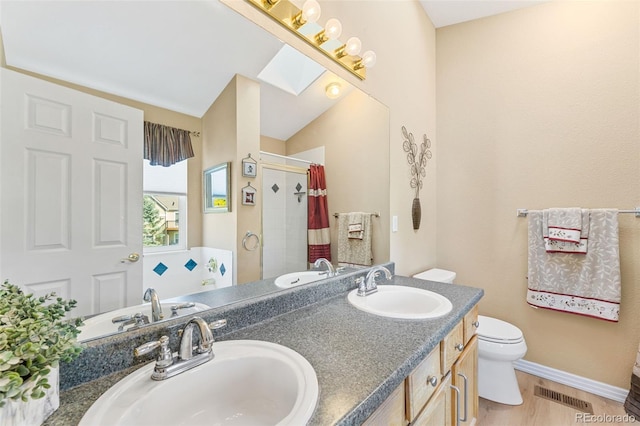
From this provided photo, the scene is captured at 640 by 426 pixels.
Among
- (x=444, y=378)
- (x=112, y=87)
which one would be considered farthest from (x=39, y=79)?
(x=444, y=378)

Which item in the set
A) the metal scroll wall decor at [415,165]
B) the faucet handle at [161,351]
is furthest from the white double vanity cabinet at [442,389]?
the metal scroll wall decor at [415,165]

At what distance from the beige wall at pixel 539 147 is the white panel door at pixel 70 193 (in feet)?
7.75

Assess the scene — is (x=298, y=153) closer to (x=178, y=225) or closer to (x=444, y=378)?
(x=178, y=225)

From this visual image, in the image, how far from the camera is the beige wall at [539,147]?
1805mm

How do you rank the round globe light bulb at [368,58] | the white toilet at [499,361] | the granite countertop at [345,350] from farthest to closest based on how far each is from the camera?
the white toilet at [499,361] < the round globe light bulb at [368,58] < the granite countertop at [345,350]

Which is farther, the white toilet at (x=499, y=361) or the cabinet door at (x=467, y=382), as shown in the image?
the white toilet at (x=499, y=361)

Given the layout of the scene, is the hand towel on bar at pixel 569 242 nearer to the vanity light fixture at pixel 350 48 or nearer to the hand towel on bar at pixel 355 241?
the hand towel on bar at pixel 355 241

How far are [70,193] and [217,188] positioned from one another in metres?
0.40

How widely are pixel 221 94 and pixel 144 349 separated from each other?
850 mm

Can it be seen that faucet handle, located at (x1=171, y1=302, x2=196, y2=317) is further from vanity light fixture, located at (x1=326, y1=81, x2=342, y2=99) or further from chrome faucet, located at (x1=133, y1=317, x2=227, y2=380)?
vanity light fixture, located at (x1=326, y1=81, x2=342, y2=99)

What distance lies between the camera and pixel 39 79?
0.67 m

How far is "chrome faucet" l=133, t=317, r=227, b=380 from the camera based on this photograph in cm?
68

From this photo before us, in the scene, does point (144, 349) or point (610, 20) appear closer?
point (144, 349)

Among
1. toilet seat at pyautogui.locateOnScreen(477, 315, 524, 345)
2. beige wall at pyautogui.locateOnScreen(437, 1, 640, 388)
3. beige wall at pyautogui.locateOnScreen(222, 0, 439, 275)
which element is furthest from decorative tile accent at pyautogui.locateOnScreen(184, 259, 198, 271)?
beige wall at pyautogui.locateOnScreen(437, 1, 640, 388)
